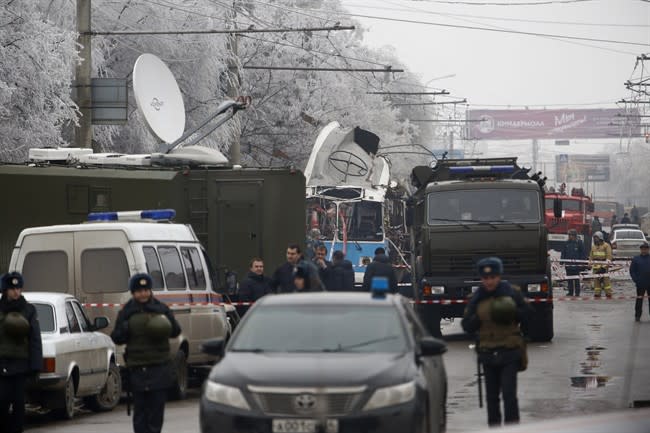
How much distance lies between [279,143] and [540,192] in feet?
129

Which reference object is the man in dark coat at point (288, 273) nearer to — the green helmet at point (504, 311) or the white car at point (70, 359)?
the white car at point (70, 359)

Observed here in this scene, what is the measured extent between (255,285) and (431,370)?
8.85 meters

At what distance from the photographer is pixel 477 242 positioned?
26.5 m

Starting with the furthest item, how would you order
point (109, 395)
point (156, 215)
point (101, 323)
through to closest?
point (156, 215) < point (109, 395) < point (101, 323)

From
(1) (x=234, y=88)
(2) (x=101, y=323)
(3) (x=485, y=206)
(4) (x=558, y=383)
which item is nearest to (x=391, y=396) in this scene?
(2) (x=101, y=323)

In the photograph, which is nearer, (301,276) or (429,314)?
(301,276)

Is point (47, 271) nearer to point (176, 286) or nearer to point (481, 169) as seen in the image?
point (176, 286)

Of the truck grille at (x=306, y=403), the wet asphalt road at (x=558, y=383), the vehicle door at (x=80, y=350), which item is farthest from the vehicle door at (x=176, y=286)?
the truck grille at (x=306, y=403)

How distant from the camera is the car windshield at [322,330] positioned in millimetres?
11883

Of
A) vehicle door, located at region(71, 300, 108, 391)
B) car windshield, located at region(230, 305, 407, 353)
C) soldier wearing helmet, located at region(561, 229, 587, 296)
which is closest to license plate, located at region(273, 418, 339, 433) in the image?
car windshield, located at region(230, 305, 407, 353)

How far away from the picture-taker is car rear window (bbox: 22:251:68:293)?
19.2 meters

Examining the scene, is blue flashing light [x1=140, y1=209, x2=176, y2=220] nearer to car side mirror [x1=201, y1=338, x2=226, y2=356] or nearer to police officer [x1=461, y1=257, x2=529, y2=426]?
police officer [x1=461, y1=257, x2=529, y2=426]

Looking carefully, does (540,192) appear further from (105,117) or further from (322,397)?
(322,397)

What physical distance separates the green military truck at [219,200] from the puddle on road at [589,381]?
688cm
